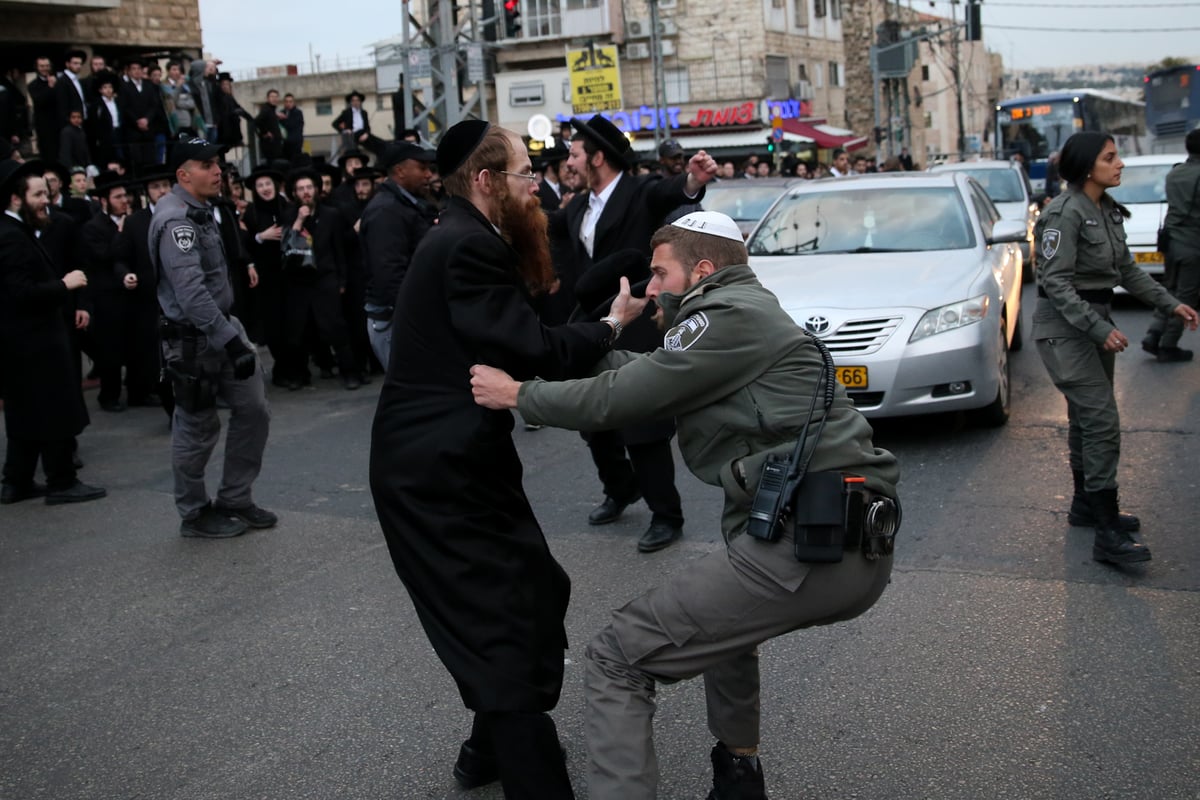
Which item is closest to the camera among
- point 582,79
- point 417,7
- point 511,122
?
point 582,79

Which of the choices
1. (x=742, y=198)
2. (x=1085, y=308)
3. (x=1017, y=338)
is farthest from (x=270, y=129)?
(x=1085, y=308)

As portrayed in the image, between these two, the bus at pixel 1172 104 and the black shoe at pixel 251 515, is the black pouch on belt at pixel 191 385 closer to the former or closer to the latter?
the black shoe at pixel 251 515

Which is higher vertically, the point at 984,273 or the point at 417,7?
the point at 417,7

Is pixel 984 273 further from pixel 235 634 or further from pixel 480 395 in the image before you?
pixel 480 395

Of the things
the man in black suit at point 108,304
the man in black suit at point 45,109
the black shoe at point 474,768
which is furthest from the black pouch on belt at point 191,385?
the man in black suit at point 45,109

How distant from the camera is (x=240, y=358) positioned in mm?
6395

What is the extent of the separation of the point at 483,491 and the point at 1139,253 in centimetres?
1277

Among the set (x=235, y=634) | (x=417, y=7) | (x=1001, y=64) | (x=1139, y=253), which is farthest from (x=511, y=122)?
(x=1001, y=64)

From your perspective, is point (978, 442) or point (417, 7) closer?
point (978, 442)

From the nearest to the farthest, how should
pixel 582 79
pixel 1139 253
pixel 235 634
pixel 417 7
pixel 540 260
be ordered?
pixel 540 260, pixel 235 634, pixel 1139 253, pixel 582 79, pixel 417 7

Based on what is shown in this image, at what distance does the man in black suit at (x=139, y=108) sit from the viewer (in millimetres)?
17562

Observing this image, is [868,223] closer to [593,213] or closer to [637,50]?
[593,213]

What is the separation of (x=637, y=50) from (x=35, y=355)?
1720 inches

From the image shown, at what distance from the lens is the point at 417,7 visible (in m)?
60.5
